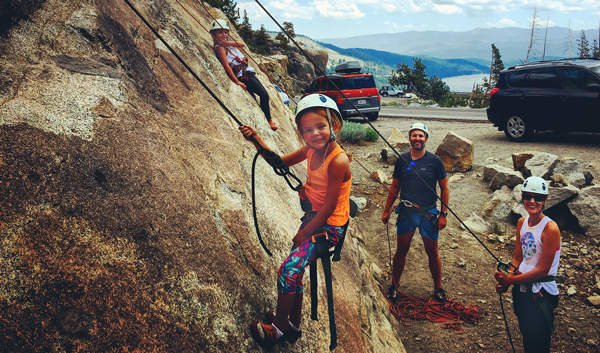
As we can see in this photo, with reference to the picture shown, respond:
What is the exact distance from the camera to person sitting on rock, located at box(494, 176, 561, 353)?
3053mm

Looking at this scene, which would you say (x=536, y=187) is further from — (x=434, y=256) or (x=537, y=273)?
(x=434, y=256)

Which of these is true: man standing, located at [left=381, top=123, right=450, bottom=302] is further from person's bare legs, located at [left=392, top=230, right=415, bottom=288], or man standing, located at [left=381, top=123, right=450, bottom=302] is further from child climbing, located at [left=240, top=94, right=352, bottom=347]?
child climbing, located at [left=240, top=94, right=352, bottom=347]

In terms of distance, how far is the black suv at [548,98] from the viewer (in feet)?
30.1

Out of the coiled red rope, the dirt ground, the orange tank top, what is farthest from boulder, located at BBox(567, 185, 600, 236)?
the orange tank top

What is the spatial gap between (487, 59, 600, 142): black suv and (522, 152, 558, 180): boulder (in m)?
2.58

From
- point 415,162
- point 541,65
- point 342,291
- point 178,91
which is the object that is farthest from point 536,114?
point 178,91

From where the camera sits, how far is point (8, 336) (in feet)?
5.05

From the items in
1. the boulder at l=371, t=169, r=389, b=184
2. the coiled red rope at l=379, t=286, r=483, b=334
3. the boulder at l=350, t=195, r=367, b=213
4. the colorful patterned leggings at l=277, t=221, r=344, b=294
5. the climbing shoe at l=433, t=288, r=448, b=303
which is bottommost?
the coiled red rope at l=379, t=286, r=483, b=334

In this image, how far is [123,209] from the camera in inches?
88.2

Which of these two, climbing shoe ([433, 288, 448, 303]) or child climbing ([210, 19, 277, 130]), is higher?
child climbing ([210, 19, 277, 130])

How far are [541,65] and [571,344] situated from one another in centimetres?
836

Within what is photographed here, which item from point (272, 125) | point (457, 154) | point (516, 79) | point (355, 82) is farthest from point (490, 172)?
point (355, 82)

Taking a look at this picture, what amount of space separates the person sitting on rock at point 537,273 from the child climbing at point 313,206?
5.94ft

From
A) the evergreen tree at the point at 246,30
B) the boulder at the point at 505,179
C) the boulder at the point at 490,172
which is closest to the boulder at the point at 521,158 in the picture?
the boulder at the point at 490,172
